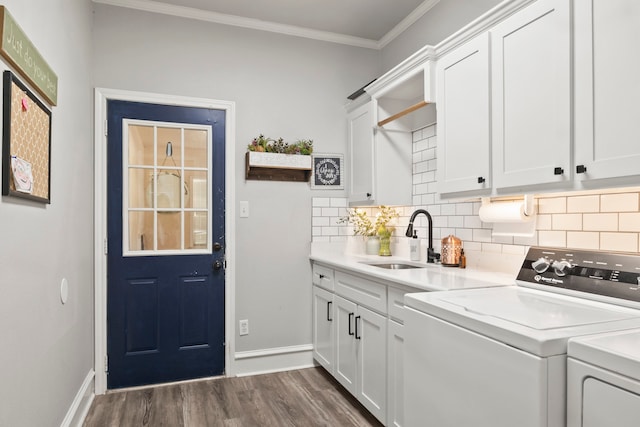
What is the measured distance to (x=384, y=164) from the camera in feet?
9.84

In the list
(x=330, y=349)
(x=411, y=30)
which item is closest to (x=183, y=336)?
(x=330, y=349)

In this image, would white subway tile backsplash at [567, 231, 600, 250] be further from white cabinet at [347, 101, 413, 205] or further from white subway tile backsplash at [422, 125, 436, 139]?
white cabinet at [347, 101, 413, 205]

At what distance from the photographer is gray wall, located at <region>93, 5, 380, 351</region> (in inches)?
115

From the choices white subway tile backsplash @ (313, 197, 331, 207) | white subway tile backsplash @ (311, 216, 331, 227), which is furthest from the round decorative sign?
white subway tile backsplash @ (311, 216, 331, 227)

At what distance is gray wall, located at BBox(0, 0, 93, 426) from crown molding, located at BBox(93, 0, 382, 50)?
0.37 meters

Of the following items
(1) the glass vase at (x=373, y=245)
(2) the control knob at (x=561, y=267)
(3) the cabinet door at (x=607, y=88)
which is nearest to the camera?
(3) the cabinet door at (x=607, y=88)

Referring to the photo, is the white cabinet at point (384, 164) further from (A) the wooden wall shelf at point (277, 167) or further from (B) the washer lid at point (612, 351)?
(B) the washer lid at point (612, 351)

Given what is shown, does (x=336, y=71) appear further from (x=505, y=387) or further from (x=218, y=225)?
(x=505, y=387)

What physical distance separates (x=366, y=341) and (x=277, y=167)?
148 cm

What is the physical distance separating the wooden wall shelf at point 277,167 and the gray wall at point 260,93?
2.2 inches

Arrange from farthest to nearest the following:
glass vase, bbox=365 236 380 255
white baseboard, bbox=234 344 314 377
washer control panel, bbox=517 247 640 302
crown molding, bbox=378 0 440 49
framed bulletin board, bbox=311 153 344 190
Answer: framed bulletin board, bbox=311 153 344 190 → glass vase, bbox=365 236 380 255 → white baseboard, bbox=234 344 314 377 → crown molding, bbox=378 0 440 49 → washer control panel, bbox=517 247 640 302

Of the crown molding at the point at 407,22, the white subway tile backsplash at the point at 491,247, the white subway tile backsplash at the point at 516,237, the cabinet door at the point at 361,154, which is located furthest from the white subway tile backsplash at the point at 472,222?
the crown molding at the point at 407,22

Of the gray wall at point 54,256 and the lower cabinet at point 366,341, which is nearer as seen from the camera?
the gray wall at point 54,256

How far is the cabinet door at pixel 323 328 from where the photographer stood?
2.91 meters
